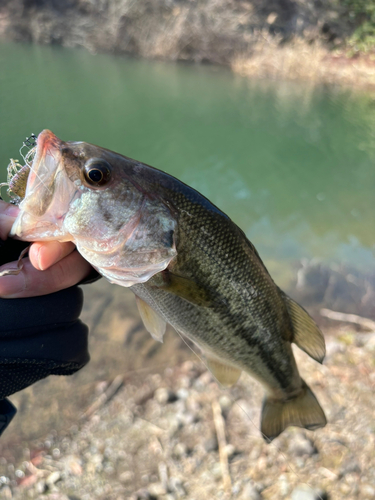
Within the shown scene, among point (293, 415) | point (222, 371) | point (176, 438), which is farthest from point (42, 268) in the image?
point (176, 438)

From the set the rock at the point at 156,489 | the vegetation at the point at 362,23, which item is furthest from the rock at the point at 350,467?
the vegetation at the point at 362,23

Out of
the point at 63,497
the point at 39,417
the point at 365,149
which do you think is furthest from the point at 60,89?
the point at 63,497

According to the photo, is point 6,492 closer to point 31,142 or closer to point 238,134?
point 31,142

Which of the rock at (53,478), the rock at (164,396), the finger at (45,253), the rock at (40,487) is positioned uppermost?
the finger at (45,253)

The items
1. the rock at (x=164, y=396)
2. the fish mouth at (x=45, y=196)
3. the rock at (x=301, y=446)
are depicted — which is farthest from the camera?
the rock at (x=164, y=396)

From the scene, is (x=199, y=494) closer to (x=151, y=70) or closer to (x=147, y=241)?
(x=147, y=241)

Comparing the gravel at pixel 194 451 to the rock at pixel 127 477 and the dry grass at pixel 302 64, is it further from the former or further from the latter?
the dry grass at pixel 302 64

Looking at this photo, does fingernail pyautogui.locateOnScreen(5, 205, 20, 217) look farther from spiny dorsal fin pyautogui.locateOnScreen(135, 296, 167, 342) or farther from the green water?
the green water
